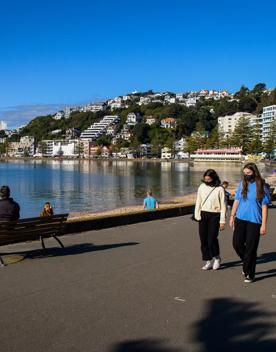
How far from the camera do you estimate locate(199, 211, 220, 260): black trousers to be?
726cm

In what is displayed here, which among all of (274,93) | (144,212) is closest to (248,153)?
(274,93)

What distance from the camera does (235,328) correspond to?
483cm

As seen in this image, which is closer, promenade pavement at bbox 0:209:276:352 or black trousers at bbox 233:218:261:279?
promenade pavement at bbox 0:209:276:352

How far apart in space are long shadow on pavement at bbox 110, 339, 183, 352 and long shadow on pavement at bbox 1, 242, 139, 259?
13.1ft

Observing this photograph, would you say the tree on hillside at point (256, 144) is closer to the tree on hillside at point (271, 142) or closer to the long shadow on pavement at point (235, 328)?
the tree on hillside at point (271, 142)

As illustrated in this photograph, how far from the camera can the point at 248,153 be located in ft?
486

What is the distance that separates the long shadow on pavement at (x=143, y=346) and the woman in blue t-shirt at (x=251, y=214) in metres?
2.59

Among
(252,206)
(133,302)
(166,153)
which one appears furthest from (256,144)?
(133,302)

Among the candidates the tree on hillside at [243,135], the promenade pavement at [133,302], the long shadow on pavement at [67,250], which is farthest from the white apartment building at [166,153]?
the promenade pavement at [133,302]

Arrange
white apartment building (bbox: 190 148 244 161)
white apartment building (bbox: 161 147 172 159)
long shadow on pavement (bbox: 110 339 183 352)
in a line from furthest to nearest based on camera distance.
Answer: white apartment building (bbox: 161 147 172 159) < white apartment building (bbox: 190 148 244 161) < long shadow on pavement (bbox: 110 339 183 352)

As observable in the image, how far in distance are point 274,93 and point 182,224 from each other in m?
181

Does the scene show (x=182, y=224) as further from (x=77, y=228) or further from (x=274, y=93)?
(x=274, y=93)

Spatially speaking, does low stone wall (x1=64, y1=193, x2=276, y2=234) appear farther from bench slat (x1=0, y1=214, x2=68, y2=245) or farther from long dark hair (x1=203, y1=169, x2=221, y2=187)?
long dark hair (x1=203, y1=169, x2=221, y2=187)

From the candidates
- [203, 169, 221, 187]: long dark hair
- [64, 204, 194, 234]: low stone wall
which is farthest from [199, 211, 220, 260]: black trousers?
[64, 204, 194, 234]: low stone wall
